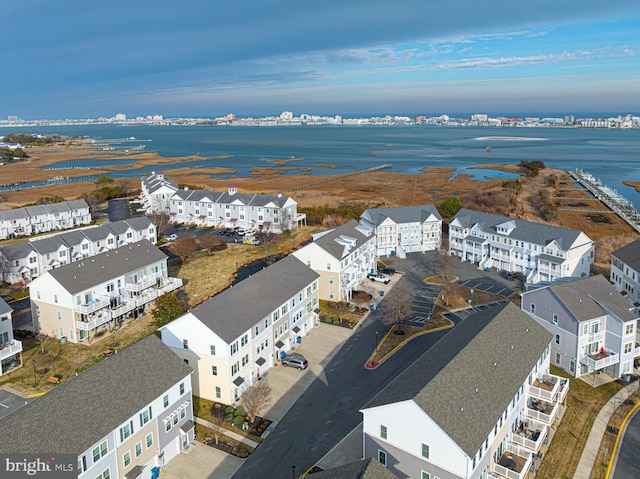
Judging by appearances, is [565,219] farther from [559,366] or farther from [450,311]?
[559,366]

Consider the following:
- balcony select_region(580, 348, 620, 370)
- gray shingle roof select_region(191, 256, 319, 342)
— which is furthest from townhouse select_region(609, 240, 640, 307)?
gray shingle roof select_region(191, 256, 319, 342)

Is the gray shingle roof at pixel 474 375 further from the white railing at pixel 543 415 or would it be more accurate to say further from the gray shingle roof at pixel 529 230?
the gray shingle roof at pixel 529 230

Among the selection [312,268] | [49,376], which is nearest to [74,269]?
[49,376]

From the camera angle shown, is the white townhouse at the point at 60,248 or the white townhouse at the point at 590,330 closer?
the white townhouse at the point at 590,330

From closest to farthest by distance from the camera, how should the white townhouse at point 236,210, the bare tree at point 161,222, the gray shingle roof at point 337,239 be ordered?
the gray shingle roof at point 337,239
the bare tree at point 161,222
the white townhouse at point 236,210

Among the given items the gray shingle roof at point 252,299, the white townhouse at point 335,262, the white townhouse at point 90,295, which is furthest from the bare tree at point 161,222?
the gray shingle roof at point 252,299

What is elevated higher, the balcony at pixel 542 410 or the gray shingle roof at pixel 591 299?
the gray shingle roof at pixel 591 299

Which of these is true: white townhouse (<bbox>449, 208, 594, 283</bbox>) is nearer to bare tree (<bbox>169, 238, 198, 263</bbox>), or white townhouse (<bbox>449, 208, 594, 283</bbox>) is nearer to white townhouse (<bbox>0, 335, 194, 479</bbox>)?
bare tree (<bbox>169, 238, 198, 263</bbox>)

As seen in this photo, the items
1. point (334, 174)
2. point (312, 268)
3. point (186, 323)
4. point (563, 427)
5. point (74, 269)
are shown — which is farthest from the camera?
point (334, 174)

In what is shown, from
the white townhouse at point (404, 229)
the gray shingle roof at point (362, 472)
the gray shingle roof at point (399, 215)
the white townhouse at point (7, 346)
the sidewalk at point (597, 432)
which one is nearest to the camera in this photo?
the gray shingle roof at point (362, 472)
